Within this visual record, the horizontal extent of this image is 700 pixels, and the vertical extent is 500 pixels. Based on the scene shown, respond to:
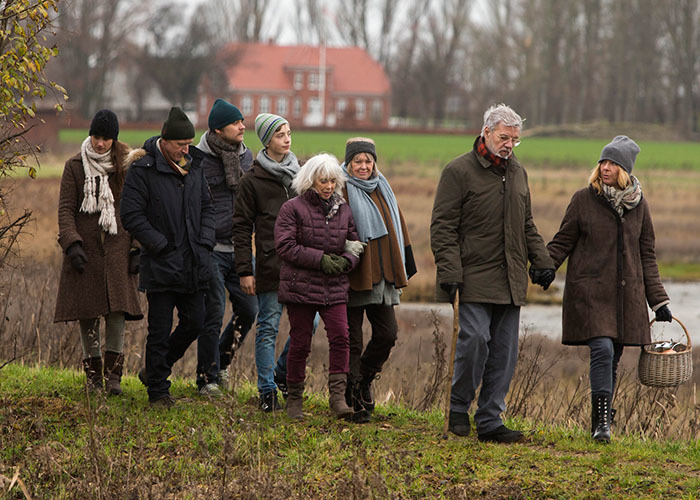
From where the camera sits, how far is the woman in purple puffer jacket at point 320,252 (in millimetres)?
6484

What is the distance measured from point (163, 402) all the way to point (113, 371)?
1.83ft

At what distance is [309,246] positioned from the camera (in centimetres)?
655

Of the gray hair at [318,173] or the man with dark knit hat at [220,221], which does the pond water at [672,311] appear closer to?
the man with dark knit hat at [220,221]

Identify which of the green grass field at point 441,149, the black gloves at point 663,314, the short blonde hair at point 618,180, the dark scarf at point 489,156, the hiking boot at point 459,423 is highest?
the green grass field at point 441,149

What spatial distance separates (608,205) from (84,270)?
11.7ft

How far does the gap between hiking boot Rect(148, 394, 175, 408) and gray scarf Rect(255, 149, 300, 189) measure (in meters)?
1.68

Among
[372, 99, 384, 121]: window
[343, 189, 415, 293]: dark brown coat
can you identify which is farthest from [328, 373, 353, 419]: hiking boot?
[372, 99, 384, 121]: window

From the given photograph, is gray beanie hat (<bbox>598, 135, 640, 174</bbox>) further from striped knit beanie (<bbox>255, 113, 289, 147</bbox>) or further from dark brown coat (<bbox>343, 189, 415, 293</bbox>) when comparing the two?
striped knit beanie (<bbox>255, 113, 289, 147</bbox>)

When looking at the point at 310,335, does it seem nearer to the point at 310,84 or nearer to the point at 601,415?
the point at 601,415

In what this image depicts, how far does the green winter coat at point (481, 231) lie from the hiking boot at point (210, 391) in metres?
1.91

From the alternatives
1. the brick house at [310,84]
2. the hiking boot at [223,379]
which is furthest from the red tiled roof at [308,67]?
the hiking boot at [223,379]

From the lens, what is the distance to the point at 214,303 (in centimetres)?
729

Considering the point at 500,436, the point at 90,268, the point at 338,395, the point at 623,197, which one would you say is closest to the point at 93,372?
the point at 90,268

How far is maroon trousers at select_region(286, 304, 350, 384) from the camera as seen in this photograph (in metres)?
6.57
